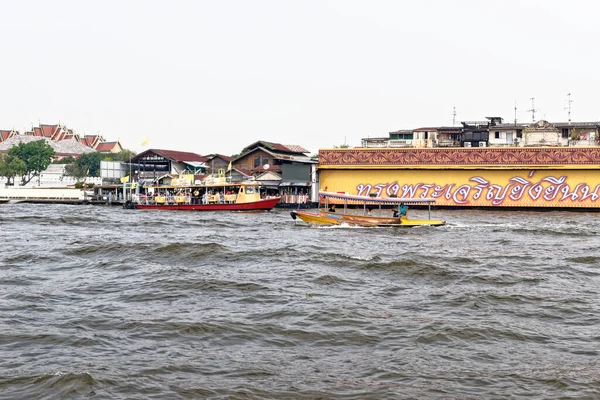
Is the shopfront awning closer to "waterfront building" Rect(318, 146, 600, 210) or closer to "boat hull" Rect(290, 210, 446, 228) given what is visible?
"waterfront building" Rect(318, 146, 600, 210)

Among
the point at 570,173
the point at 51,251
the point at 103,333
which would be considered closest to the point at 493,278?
the point at 103,333

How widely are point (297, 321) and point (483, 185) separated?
3435 centimetres

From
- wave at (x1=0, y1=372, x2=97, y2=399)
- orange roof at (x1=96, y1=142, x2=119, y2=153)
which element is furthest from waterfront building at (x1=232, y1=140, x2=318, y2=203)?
orange roof at (x1=96, y1=142, x2=119, y2=153)

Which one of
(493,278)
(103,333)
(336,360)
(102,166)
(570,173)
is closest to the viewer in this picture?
(336,360)

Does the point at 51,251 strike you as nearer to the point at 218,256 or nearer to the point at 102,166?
the point at 218,256

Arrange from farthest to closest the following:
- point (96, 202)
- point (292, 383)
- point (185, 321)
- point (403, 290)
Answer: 1. point (96, 202)
2. point (403, 290)
3. point (185, 321)
4. point (292, 383)


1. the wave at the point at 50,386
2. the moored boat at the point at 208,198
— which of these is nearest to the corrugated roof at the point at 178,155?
the moored boat at the point at 208,198

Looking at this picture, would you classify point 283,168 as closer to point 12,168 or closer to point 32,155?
point 12,168

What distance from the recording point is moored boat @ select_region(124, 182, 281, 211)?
145 ft

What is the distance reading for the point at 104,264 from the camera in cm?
1769

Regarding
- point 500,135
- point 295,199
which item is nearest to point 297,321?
point 295,199

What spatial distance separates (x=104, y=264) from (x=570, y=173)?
32668 millimetres

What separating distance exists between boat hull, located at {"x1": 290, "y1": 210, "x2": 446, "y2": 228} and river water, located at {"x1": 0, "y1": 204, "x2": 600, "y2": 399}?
673 cm

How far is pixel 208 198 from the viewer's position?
4659cm
